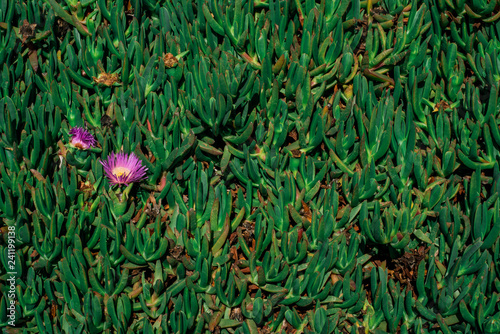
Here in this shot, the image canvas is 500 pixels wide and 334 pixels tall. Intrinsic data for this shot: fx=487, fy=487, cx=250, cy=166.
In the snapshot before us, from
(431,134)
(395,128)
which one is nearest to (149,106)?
(395,128)

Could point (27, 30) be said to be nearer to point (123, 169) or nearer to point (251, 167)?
point (123, 169)

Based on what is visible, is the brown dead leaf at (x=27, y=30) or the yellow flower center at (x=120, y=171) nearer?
the yellow flower center at (x=120, y=171)

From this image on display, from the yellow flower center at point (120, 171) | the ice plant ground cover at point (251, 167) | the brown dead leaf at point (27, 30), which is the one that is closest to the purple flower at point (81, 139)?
the ice plant ground cover at point (251, 167)

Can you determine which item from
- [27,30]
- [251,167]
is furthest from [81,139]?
[251,167]

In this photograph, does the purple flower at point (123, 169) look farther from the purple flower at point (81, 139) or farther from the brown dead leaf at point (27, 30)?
the brown dead leaf at point (27, 30)

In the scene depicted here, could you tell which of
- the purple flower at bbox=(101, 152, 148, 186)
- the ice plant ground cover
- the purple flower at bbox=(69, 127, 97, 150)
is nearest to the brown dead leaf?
the ice plant ground cover

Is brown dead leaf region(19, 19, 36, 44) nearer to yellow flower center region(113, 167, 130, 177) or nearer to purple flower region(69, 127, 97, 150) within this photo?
purple flower region(69, 127, 97, 150)

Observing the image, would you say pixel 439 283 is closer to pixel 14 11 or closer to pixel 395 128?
pixel 395 128
